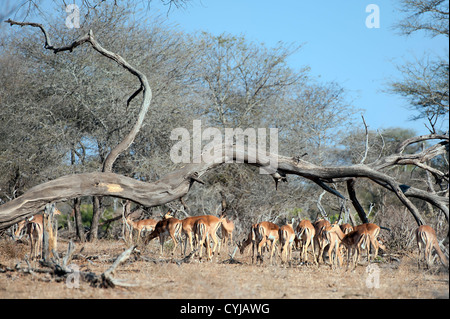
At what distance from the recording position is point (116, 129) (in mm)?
15562

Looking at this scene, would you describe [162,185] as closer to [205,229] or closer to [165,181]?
[165,181]

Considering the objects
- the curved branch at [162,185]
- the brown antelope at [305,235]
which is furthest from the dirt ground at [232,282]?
the curved branch at [162,185]

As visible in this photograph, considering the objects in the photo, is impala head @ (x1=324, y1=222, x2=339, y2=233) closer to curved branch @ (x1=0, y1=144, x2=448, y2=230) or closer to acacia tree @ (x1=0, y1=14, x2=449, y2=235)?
acacia tree @ (x1=0, y1=14, x2=449, y2=235)

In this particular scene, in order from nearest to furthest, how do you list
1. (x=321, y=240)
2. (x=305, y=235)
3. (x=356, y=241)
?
(x=356, y=241) < (x=321, y=240) < (x=305, y=235)

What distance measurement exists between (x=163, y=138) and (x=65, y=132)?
3152 millimetres

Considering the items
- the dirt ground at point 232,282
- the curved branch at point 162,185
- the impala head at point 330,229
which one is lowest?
the dirt ground at point 232,282

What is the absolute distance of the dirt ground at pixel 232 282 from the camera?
6.81m

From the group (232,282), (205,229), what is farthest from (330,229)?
(232,282)

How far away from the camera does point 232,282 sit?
25.4 ft

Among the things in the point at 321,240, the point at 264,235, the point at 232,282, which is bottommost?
the point at 232,282

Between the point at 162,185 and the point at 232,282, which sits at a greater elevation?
the point at 162,185

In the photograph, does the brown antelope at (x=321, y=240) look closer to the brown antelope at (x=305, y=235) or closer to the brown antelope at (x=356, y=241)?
the brown antelope at (x=305, y=235)
